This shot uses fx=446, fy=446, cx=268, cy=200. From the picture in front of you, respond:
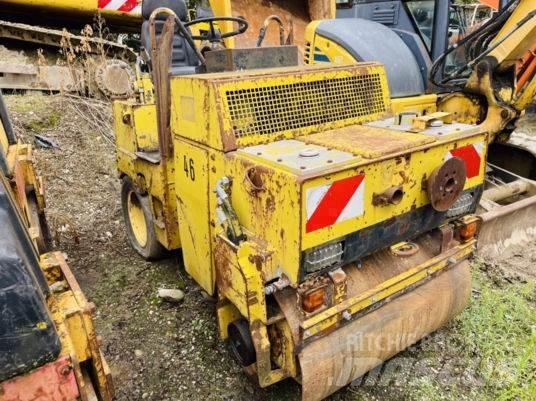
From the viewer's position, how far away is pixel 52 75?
638cm

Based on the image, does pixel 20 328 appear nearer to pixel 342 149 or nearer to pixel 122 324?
pixel 342 149

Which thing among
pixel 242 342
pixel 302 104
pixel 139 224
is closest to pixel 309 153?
pixel 302 104

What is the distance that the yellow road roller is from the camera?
1922mm

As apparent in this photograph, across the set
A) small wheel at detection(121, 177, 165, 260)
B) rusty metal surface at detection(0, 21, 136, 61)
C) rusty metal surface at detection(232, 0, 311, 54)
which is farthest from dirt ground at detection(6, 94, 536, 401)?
rusty metal surface at detection(0, 21, 136, 61)

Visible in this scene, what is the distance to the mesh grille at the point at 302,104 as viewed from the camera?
7.28ft

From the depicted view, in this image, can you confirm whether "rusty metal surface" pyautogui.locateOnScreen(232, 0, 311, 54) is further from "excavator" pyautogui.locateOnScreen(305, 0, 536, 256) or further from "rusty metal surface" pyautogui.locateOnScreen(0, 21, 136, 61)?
"rusty metal surface" pyautogui.locateOnScreen(0, 21, 136, 61)

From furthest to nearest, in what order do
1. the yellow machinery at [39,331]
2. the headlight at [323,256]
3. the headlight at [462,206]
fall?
the headlight at [462,206], the headlight at [323,256], the yellow machinery at [39,331]

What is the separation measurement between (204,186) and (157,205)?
99 cm

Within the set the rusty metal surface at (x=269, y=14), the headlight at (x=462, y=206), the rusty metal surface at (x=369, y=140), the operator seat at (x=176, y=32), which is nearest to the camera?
the rusty metal surface at (x=369, y=140)

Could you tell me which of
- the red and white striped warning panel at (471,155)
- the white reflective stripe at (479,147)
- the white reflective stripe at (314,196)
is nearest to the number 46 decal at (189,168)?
the white reflective stripe at (314,196)

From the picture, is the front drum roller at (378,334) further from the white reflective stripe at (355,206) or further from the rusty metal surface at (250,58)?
the rusty metal surface at (250,58)

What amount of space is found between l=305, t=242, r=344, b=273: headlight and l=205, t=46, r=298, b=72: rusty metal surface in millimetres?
1292

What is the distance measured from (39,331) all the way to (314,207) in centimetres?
108

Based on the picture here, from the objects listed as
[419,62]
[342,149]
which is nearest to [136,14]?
[419,62]
